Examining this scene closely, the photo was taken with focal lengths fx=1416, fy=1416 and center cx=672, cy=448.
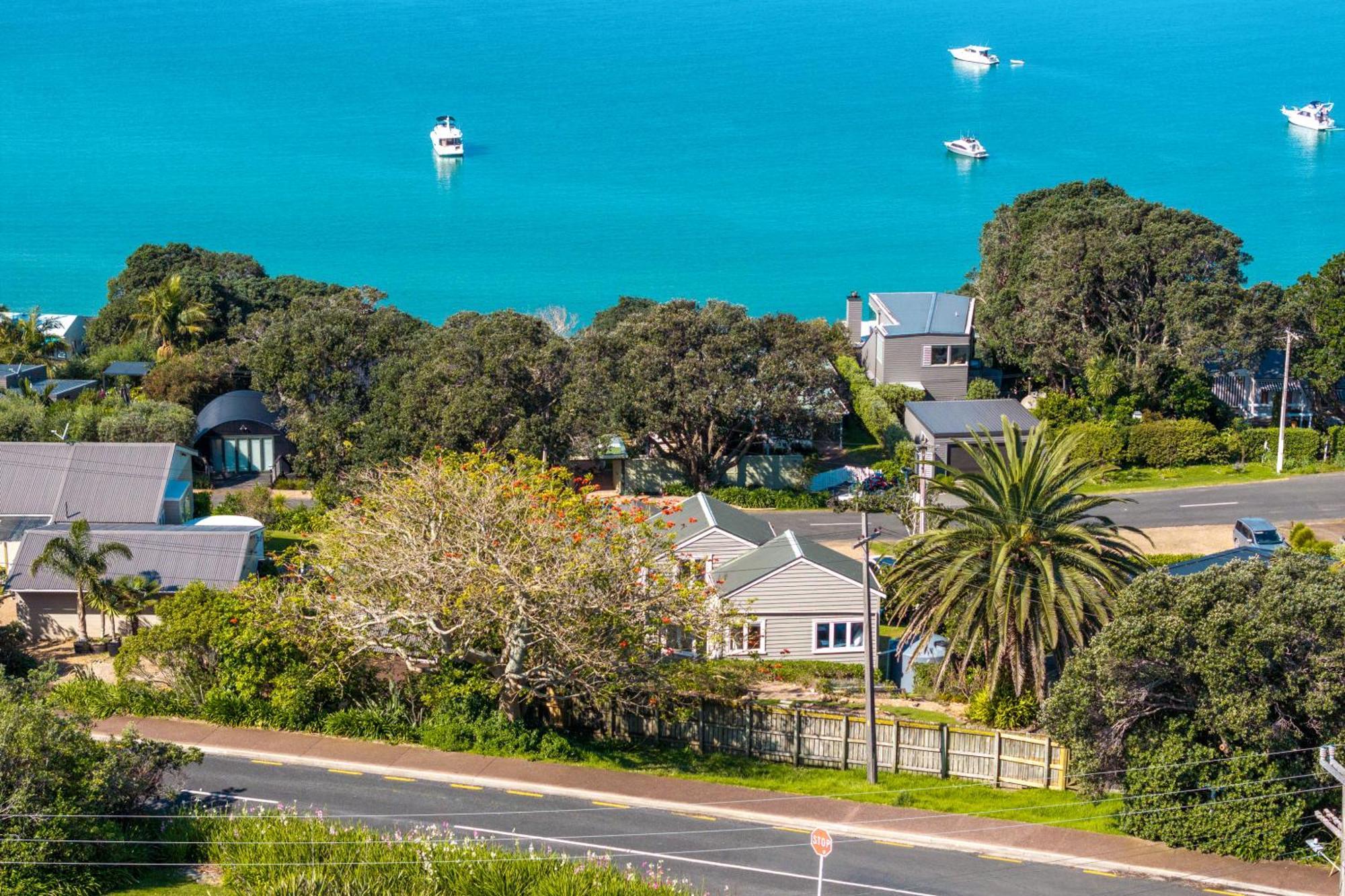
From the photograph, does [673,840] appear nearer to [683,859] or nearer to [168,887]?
[683,859]

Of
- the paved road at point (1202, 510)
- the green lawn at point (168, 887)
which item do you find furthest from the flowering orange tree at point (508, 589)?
the paved road at point (1202, 510)

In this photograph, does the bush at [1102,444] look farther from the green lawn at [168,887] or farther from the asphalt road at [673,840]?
the green lawn at [168,887]

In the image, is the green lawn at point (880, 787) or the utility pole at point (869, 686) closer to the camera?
the utility pole at point (869, 686)

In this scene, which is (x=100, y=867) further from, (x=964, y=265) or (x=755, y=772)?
(x=964, y=265)

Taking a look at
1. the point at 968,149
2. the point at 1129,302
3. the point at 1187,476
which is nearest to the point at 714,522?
the point at 1187,476

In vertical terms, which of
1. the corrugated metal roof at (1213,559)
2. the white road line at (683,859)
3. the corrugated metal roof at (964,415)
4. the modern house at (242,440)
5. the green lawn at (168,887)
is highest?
the corrugated metal roof at (964,415)

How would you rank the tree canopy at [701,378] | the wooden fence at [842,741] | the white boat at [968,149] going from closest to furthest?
the wooden fence at [842,741]
the tree canopy at [701,378]
the white boat at [968,149]
